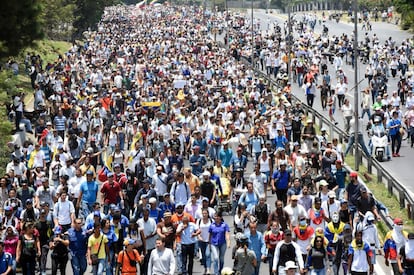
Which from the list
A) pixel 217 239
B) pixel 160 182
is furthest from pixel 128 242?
pixel 160 182

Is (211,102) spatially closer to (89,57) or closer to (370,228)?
(370,228)

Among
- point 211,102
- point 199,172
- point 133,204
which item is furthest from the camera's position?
point 211,102

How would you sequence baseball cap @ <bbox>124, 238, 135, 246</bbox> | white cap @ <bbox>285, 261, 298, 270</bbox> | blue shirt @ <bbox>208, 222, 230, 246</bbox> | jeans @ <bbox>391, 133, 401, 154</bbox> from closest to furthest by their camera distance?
white cap @ <bbox>285, 261, 298, 270</bbox>
baseball cap @ <bbox>124, 238, 135, 246</bbox>
blue shirt @ <bbox>208, 222, 230, 246</bbox>
jeans @ <bbox>391, 133, 401, 154</bbox>

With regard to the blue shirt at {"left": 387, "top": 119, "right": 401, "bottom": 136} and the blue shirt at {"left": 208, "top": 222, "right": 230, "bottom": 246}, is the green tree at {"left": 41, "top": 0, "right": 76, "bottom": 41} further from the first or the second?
the blue shirt at {"left": 208, "top": 222, "right": 230, "bottom": 246}

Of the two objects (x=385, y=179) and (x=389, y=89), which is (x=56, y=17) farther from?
(x=385, y=179)

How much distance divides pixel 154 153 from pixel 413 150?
10.6 meters

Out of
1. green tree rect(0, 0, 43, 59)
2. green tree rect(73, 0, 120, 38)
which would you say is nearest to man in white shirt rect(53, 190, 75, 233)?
green tree rect(0, 0, 43, 59)

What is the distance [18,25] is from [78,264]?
13.9 feet

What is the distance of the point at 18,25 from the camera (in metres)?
14.4

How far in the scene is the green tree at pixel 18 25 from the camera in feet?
45.5

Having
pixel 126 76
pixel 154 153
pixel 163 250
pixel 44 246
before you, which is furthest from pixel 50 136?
pixel 126 76

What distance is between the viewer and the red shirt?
1936cm

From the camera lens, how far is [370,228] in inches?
650

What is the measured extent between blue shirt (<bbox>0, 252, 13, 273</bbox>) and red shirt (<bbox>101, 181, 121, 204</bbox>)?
3370 millimetres
